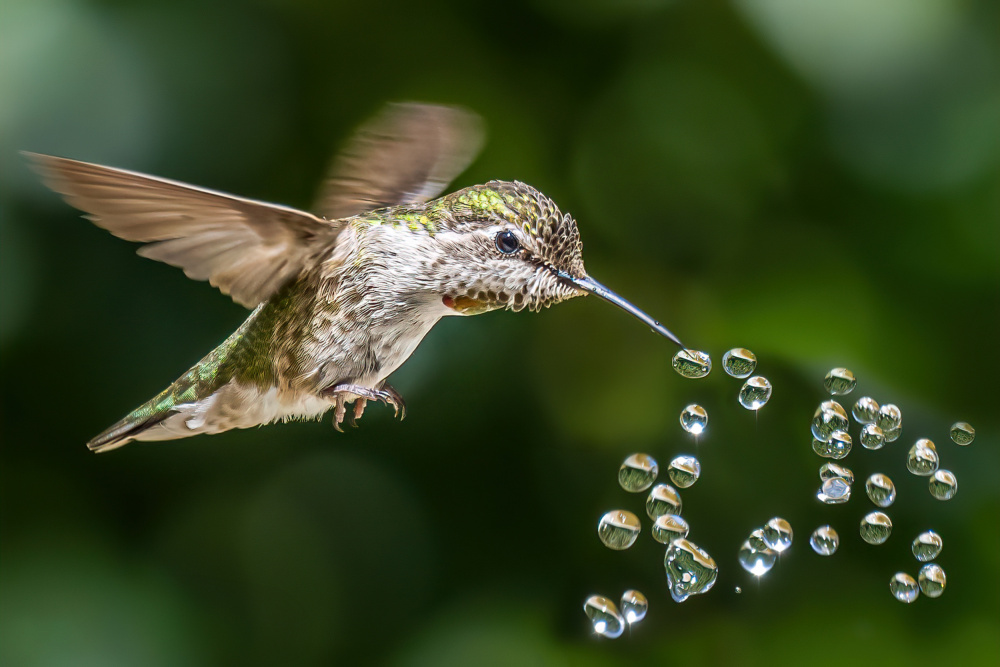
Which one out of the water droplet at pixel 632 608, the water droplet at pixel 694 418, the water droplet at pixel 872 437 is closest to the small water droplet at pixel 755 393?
the water droplet at pixel 694 418

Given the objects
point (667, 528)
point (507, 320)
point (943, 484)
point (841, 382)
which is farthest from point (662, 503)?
point (507, 320)

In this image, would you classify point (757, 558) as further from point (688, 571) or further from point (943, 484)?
point (943, 484)

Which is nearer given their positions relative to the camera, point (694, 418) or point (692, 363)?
point (692, 363)

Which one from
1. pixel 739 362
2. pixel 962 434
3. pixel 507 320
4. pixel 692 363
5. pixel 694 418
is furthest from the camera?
pixel 507 320

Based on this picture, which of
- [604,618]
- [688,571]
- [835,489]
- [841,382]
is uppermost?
[841,382]

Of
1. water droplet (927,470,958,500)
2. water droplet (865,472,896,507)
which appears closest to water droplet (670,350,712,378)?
water droplet (865,472,896,507)

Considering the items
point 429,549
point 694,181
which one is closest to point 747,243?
point 694,181
